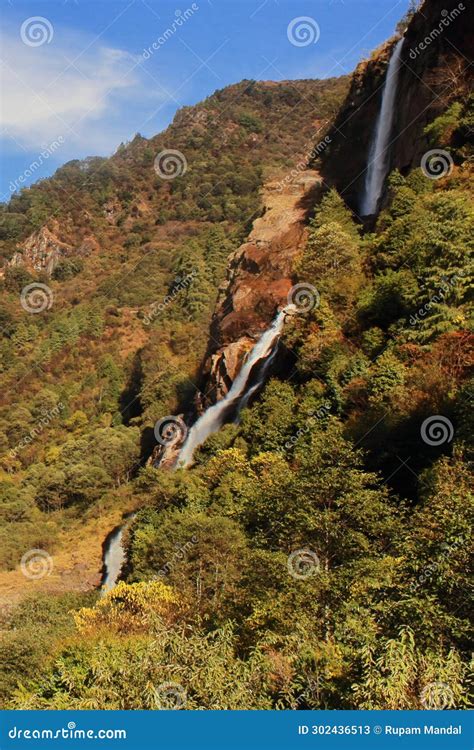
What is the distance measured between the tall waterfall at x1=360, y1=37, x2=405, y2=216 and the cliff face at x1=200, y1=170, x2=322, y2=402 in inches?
185

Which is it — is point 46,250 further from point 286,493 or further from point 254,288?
point 286,493

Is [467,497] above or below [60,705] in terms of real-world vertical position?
below

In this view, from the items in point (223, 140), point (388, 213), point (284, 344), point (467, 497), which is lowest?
point (467, 497)

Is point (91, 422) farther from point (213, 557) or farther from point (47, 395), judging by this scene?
point (213, 557)

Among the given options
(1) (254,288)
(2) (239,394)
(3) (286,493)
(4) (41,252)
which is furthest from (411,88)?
(4) (41,252)

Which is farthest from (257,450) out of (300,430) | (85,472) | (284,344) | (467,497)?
(85,472)

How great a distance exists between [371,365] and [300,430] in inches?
148

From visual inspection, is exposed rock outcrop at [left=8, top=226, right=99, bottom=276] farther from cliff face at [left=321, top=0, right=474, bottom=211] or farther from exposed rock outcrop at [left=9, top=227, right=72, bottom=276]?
cliff face at [left=321, top=0, right=474, bottom=211]

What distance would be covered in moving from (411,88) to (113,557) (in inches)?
1255

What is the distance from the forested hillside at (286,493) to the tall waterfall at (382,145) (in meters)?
2.31

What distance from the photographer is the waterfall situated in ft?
100

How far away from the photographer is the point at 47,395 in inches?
2571

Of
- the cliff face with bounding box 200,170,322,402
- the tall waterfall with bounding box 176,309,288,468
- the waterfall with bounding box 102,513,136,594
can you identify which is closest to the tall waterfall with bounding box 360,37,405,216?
the cliff face with bounding box 200,170,322,402

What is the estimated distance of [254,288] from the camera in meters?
39.7
